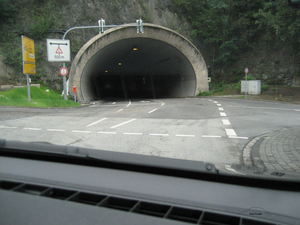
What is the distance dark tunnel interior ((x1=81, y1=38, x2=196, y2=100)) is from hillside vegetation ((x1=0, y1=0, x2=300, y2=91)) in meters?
6.24

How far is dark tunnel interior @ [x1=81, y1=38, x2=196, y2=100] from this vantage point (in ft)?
92.4

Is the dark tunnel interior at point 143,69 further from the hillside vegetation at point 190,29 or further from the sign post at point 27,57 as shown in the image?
the sign post at point 27,57

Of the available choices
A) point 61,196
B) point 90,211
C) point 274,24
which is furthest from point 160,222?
point 274,24

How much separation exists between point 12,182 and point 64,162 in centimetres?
53

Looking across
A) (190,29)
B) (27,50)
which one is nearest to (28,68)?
(27,50)

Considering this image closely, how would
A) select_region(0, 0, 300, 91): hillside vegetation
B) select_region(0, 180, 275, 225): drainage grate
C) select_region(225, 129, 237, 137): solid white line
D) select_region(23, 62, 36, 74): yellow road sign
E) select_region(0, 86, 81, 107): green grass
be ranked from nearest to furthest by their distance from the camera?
Answer: select_region(0, 180, 275, 225): drainage grate < select_region(225, 129, 237, 137): solid white line < select_region(0, 86, 81, 107): green grass < select_region(23, 62, 36, 74): yellow road sign < select_region(0, 0, 300, 91): hillside vegetation

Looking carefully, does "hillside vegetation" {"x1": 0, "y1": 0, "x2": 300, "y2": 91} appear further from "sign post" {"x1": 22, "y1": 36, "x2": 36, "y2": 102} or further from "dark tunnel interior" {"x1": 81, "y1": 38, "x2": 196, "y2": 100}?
"sign post" {"x1": 22, "y1": 36, "x2": 36, "y2": 102}

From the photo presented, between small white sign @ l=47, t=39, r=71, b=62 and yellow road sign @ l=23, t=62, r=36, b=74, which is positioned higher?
small white sign @ l=47, t=39, r=71, b=62

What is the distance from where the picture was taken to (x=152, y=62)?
112 feet

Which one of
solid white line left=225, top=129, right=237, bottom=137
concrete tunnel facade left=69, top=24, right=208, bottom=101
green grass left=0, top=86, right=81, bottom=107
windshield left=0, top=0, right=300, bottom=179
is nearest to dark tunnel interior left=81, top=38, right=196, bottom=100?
concrete tunnel facade left=69, top=24, right=208, bottom=101

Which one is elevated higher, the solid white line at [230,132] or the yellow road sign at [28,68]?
the yellow road sign at [28,68]

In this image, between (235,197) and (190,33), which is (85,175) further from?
(190,33)

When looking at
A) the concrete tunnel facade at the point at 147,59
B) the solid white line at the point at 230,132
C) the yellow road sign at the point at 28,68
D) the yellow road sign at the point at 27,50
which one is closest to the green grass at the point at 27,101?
the yellow road sign at the point at 28,68

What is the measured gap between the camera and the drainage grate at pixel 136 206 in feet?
5.21
